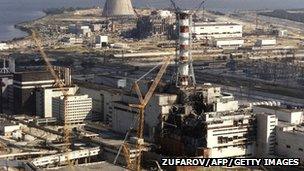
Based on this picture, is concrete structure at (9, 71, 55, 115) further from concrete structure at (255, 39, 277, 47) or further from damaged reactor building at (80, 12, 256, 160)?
concrete structure at (255, 39, 277, 47)

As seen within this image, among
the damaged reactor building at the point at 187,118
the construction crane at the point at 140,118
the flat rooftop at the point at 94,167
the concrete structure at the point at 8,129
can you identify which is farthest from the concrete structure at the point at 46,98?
the flat rooftop at the point at 94,167

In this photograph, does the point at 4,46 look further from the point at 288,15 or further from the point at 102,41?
the point at 288,15

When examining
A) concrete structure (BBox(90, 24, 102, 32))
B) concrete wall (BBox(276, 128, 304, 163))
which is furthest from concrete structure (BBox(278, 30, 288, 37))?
concrete wall (BBox(276, 128, 304, 163))

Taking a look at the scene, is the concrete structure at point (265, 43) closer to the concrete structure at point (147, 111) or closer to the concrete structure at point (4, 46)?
the concrete structure at point (4, 46)

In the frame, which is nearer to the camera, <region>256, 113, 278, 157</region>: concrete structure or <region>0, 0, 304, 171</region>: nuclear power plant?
<region>0, 0, 304, 171</region>: nuclear power plant

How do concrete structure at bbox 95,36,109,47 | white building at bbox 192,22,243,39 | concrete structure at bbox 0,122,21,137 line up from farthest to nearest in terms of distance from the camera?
white building at bbox 192,22,243,39 < concrete structure at bbox 95,36,109,47 < concrete structure at bbox 0,122,21,137

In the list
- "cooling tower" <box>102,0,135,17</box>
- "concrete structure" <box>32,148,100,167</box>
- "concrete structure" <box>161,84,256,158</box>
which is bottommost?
"concrete structure" <box>32,148,100,167</box>
